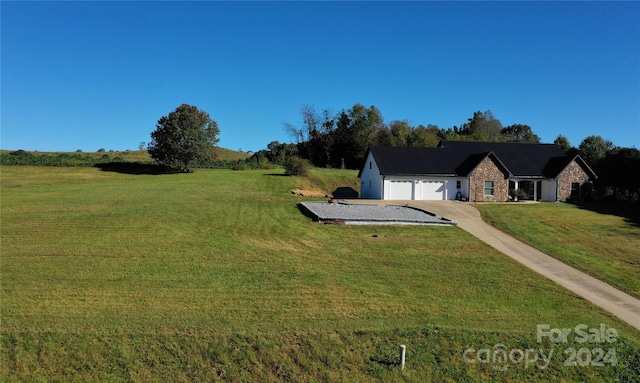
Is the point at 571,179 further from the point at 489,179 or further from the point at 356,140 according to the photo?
Answer: the point at 356,140

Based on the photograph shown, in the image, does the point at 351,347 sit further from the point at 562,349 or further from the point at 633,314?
the point at 633,314

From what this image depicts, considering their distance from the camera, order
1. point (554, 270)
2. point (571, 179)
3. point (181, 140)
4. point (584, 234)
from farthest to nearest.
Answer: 1. point (181, 140)
2. point (571, 179)
3. point (584, 234)
4. point (554, 270)

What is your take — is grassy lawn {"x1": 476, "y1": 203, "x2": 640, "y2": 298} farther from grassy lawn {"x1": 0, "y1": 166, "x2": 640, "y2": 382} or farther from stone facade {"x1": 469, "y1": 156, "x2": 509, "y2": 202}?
grassy lawn {"x1": 0, "y1": 166, "x2": 640, "y2": 382}

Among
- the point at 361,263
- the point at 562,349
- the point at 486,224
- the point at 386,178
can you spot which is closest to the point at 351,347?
the point at 562,349

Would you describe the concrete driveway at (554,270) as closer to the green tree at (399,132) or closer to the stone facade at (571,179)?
the stone facade at (571,179)

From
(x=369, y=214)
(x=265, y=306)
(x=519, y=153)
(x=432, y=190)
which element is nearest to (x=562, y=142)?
(x=519, y=153)

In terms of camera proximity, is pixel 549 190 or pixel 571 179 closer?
pixel 571 179
